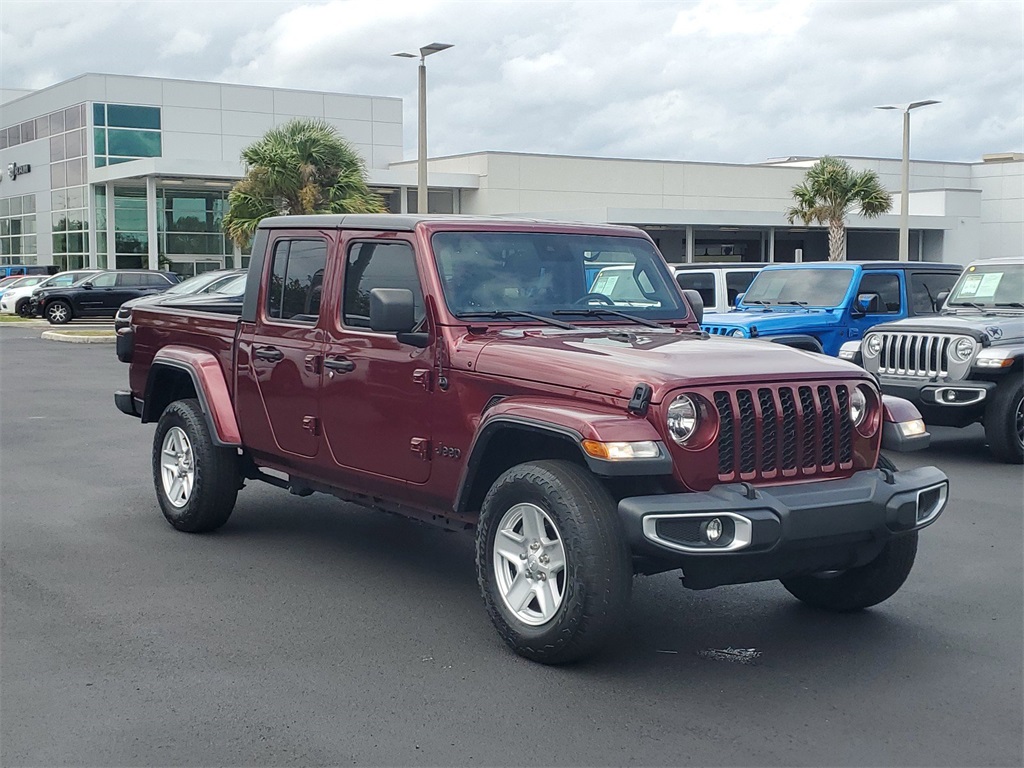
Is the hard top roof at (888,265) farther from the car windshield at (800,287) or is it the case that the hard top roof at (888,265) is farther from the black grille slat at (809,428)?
the black grille slat at (809,428)

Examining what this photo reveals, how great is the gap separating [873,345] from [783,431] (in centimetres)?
664

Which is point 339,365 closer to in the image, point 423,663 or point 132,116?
point 423,663

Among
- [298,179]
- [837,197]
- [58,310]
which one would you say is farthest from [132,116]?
[837,197]

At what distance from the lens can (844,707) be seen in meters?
4.75

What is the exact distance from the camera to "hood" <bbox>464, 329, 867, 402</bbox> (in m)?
5.06

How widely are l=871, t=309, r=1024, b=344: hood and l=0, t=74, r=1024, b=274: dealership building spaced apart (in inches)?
1295

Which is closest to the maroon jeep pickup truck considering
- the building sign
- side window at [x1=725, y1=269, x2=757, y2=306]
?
side window at [x1=725, y1=269, x2=757, y2=306]

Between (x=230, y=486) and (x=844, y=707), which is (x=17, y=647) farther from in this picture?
(x=844, y=707)

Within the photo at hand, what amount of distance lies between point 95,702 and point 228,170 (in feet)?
141

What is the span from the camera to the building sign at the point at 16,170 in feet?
190

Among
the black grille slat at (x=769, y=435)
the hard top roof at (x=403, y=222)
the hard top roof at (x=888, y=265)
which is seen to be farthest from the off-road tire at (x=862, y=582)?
the hard top roof at (x=888, y=265)

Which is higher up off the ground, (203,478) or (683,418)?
(683,418)

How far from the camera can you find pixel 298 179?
1244 inches

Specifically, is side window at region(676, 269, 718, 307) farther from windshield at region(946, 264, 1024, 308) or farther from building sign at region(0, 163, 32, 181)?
building sign at region(0, 163, 32, 181)
